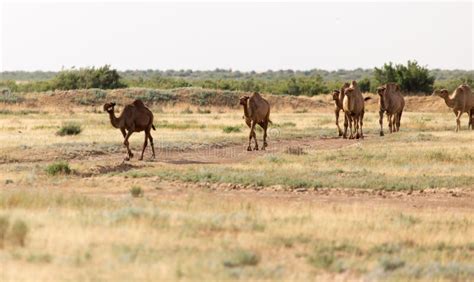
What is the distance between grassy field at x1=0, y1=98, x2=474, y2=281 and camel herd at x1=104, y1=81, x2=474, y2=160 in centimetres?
114

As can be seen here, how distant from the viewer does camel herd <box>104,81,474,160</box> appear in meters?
28.3

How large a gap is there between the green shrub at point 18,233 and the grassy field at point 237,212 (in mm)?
20

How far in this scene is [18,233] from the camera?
42.3ft

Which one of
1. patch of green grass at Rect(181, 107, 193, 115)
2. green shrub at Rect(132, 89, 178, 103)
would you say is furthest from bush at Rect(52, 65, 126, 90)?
patch of green grass at Rect(181, 107, 193, 115)

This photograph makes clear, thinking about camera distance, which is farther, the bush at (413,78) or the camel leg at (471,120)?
the bush at (413,78)

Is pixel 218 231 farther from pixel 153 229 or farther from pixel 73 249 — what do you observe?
pixel 73 249

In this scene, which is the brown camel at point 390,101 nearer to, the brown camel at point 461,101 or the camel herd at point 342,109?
the camel herd at point 342,109

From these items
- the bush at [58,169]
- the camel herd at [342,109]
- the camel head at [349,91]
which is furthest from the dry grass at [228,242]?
the camel head at [349,91]

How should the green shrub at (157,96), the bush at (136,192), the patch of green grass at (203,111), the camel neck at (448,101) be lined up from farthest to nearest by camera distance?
the green shrub at (157,96) → the patch of green grass at (203,111) → the camel neck at (448,101) → the bush at (136,192)

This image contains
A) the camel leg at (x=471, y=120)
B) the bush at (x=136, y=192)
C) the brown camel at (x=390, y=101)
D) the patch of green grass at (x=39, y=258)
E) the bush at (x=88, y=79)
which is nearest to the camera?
the patch of green grass at (x=39, y=258)

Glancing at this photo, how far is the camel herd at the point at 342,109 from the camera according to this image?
92.7 ft

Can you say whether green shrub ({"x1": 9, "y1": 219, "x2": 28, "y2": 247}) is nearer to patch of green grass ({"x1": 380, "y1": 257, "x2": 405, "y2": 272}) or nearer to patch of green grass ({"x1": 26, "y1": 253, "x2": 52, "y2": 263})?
patch of green grass ({"x1": 26, "y1": 253, "x2": 52, "y2": 263})

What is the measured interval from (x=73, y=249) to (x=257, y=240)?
2615 mm

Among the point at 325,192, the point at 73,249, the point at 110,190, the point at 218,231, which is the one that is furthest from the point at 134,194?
the point at 73,249
